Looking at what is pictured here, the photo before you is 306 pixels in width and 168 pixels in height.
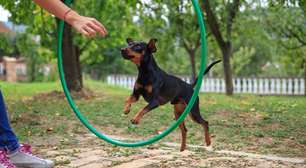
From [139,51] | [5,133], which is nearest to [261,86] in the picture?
[139,51]

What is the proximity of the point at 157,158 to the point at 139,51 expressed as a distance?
4.51 ft

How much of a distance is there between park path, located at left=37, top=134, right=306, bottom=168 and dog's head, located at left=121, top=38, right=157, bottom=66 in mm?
1091

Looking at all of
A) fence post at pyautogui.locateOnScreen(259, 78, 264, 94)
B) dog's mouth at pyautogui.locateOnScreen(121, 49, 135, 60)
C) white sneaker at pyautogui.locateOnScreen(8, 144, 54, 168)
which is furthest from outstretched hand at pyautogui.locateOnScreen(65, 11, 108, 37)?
fence post at pyautogui.locateOnScreen(259, 78, 264, 94)

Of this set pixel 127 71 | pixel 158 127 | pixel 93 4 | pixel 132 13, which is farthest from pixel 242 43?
pixel 158 127

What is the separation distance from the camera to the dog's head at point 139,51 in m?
3.76

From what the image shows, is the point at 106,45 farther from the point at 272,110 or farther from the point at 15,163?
the point at 15,163

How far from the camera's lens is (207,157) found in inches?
189

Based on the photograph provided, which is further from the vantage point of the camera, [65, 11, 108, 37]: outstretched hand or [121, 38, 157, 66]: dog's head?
[121, 38, 157, 66]: dog's head

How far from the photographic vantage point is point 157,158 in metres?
4.72

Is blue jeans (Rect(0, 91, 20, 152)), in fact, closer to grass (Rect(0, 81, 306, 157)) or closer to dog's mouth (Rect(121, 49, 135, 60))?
dog's mouth (Rect(121, 49, 135, 60))

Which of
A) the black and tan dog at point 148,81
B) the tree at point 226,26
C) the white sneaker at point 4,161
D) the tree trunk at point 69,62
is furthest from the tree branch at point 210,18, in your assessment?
the white sneaker at point 4,161

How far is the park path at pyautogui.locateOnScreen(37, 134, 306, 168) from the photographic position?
4.43 metres

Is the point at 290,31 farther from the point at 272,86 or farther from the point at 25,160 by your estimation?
the point at 25,160

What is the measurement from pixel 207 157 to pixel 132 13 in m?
10.4
